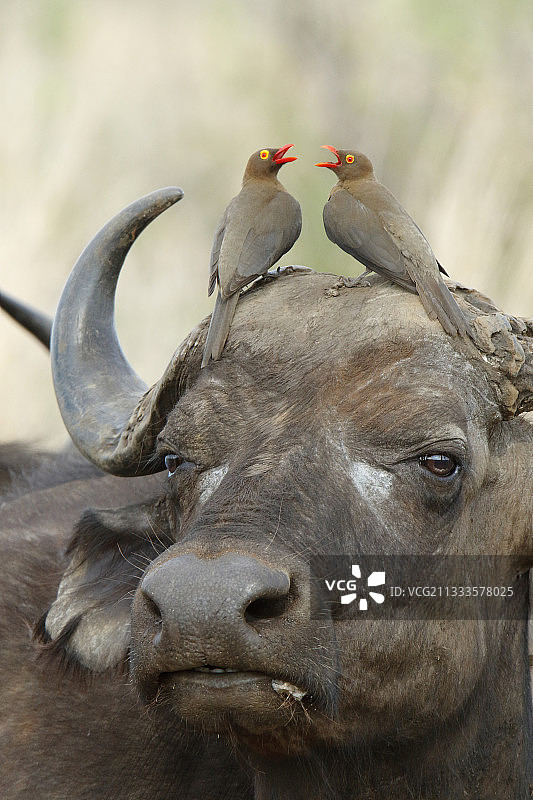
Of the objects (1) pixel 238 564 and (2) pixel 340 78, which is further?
(2) pixel 340 78

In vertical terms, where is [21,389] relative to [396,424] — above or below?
below

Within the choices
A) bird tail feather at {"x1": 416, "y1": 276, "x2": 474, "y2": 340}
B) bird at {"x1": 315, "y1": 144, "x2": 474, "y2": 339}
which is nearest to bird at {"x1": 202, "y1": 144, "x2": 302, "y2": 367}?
bird at {"x1": 315, "y1": 144, "x2": 474, "y2": 339}

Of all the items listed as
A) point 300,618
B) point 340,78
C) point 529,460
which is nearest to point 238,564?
point 300,618

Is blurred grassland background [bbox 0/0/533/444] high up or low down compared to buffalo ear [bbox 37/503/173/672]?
up

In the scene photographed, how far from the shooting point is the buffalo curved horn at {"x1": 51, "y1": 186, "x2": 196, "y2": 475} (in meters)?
4.42

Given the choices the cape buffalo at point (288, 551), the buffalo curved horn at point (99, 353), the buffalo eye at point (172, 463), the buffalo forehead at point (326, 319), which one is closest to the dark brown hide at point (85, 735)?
the cape buffalo at point (288, 551)

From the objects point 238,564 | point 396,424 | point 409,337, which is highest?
point 409,337

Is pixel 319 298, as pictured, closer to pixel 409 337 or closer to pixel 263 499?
pixel 409 337

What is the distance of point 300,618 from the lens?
10.3 ft

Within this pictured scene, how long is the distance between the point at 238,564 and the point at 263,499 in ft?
1.30

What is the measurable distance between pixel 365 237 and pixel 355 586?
129cm

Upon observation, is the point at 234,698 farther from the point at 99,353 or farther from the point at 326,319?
the point at 99,353

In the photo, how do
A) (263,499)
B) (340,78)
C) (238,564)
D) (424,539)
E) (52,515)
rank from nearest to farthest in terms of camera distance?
(238,564), (263,499), (424,539), (52,515), (340,78)

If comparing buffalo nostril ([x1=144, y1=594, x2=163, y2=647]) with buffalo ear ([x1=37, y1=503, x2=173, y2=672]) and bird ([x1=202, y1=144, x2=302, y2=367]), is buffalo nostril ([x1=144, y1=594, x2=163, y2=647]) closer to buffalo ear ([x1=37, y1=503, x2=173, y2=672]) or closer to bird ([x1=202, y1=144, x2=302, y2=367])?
buffalo ear ([x1=37, y1=503, x2=173, y2=672])
